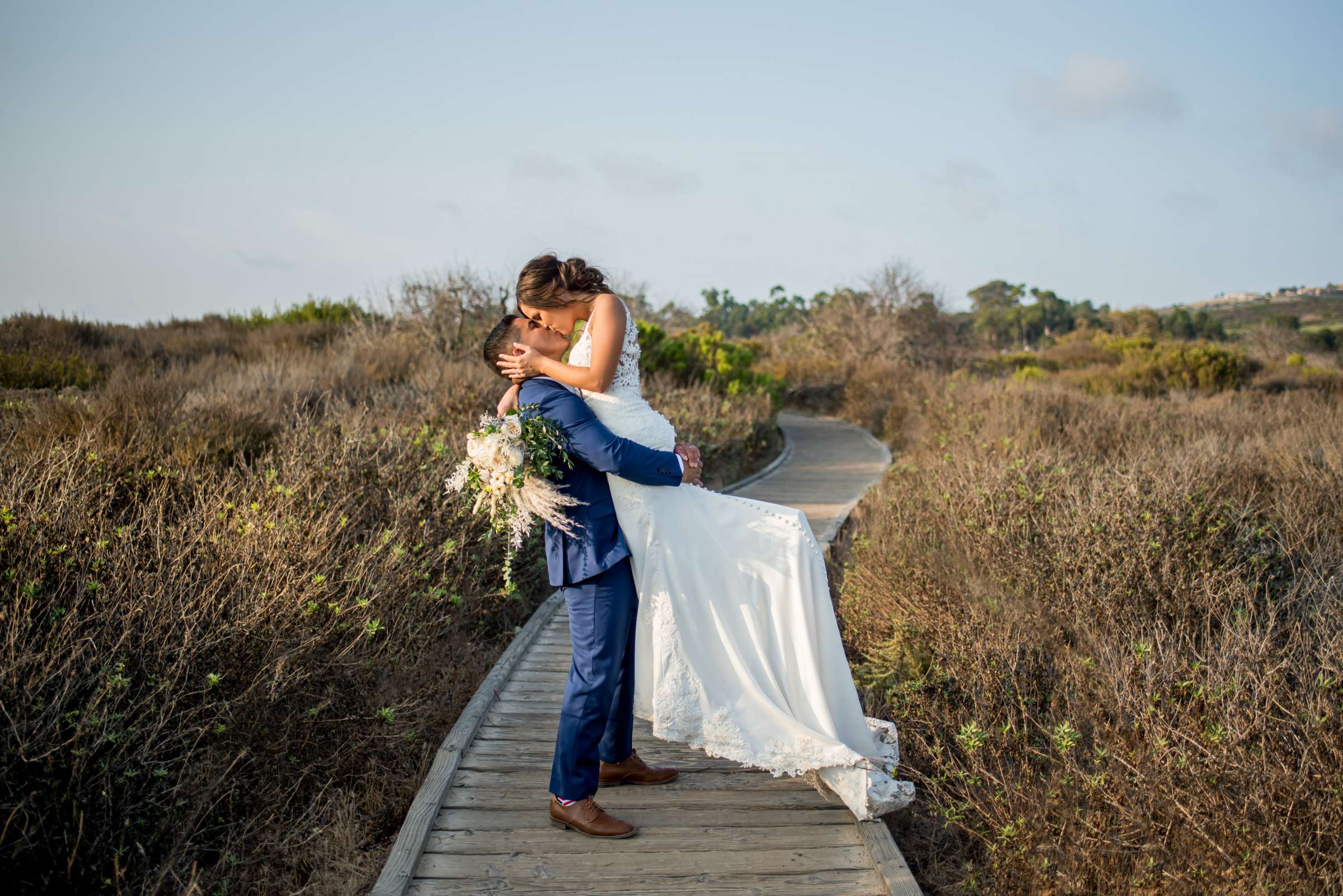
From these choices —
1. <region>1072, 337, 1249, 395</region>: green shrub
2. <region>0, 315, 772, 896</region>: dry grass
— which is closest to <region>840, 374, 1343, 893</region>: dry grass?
<region>0, 315, 772, 896</region>: dry grass

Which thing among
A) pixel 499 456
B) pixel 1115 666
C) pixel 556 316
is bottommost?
pixel 1115 666

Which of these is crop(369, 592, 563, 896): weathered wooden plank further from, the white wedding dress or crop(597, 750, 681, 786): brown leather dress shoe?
the white wedding dress

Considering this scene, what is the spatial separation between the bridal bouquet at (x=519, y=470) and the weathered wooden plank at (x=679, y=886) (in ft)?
4.02

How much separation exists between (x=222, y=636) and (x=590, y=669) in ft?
5.36

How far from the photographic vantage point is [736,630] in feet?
11.2

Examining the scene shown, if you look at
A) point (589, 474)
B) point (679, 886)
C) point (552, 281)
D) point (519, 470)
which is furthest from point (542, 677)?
point (552, 281)

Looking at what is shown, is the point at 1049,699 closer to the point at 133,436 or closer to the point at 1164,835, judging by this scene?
the point at 1164,835

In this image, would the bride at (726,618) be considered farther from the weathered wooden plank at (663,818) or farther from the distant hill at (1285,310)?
the distant hill at (1285,310)

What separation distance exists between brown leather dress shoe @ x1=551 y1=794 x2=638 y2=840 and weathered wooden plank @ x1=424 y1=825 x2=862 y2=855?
4 cm

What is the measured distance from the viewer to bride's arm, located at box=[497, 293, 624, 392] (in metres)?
3.05

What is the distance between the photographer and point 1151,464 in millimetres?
6461

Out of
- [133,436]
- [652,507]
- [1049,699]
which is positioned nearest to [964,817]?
[1049,699]

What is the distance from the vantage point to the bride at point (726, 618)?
10.5 ft

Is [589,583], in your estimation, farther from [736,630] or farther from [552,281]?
[552,281]
